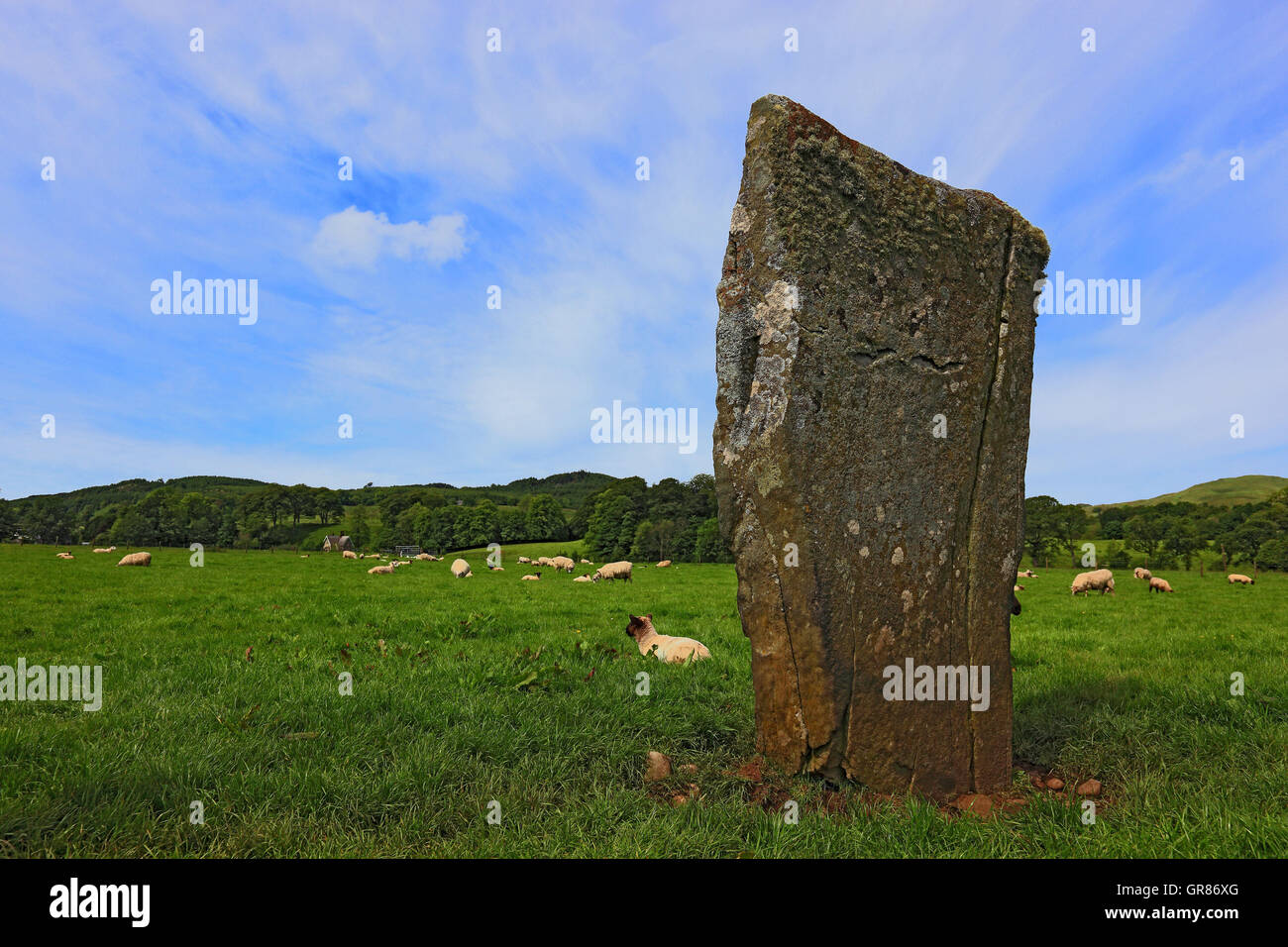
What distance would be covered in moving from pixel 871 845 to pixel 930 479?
253 cm

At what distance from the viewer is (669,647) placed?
810 centimetres

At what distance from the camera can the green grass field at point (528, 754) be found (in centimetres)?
372

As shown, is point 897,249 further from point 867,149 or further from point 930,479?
point 930,479

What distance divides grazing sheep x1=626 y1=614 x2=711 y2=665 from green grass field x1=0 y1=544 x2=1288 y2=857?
302 millimetres

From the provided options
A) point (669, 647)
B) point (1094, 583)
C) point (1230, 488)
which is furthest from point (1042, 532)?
point (1230, 488)

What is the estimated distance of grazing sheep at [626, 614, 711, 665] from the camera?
7.85 m

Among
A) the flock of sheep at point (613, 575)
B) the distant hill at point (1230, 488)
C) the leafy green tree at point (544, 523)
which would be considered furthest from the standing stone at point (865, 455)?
the distant hill at point (1230, 488)

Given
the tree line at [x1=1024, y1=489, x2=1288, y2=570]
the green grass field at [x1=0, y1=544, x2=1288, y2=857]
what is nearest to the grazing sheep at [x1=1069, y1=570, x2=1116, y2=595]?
the green grass field at [x1=0, y1=544, x2=1288, y2=857]

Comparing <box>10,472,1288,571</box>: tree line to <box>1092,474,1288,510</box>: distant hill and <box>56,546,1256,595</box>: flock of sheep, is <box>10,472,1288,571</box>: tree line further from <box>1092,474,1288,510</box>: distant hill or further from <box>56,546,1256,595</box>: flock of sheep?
<box>1092,474,1288,510</box>: distant hill

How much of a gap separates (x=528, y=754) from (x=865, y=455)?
335 cm

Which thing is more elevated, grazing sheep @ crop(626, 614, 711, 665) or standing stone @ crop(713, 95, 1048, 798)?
standing stone @ crop(713, 95, 1048, 798)

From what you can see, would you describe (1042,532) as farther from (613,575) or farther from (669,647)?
(669,647)

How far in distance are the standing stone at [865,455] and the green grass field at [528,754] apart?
0.59 m
